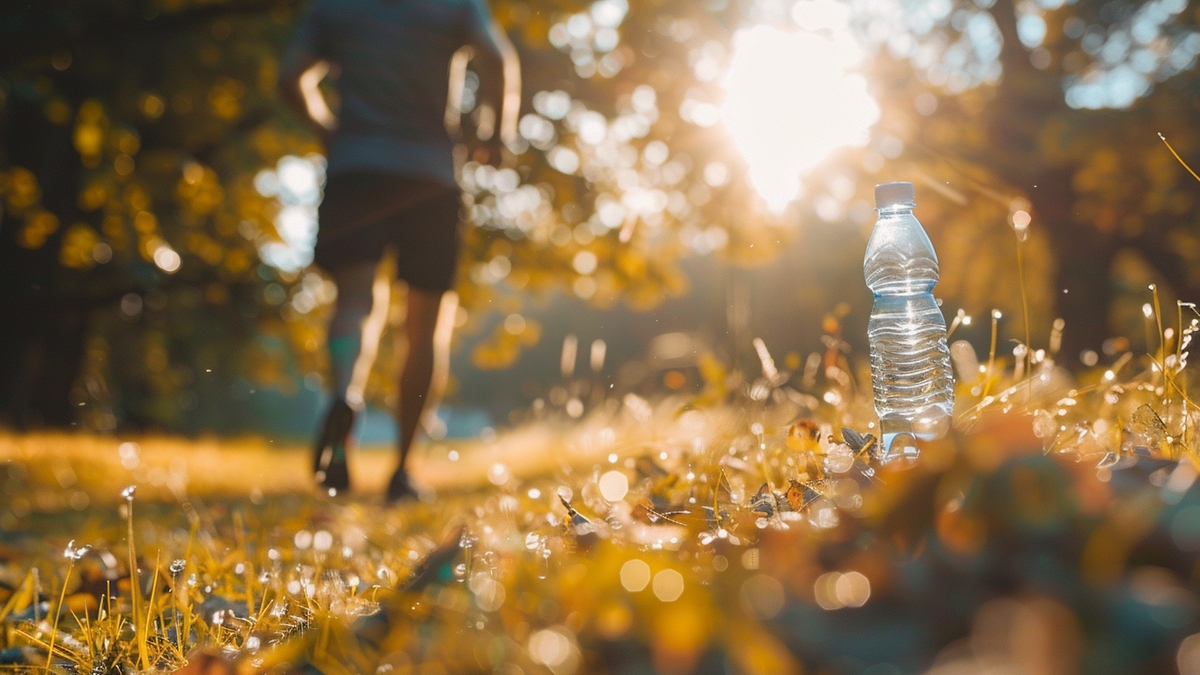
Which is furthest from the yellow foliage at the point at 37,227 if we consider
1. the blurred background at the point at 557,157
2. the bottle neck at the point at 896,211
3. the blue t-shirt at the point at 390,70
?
the bottle neck at the point at 896,211

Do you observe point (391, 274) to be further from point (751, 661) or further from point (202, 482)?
point (751, 661)

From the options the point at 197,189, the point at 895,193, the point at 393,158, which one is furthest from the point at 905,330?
the point at 197,189

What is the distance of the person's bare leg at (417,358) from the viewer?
13.4ft

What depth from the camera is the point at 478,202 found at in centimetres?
861

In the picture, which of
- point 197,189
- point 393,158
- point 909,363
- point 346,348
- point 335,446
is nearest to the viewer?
point 909,363

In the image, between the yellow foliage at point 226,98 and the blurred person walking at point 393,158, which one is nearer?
the blurred person walking at point 393,158

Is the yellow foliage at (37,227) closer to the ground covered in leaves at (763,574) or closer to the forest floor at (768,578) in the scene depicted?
the ground covered in leaves at (763,574)

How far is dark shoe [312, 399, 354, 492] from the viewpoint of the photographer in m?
3.36

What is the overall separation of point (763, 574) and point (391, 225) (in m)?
3.51

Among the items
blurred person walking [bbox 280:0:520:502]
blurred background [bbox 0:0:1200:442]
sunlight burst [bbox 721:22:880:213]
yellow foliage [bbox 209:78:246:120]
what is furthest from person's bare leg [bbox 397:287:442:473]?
yellow foliage [bbox 209:78:246:120]

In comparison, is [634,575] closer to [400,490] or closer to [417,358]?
[400,490]

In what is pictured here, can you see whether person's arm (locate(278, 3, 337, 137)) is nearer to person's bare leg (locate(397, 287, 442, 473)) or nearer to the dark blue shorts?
the dark blue shorts

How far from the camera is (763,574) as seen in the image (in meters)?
0.71

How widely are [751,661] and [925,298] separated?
2.08 metres
